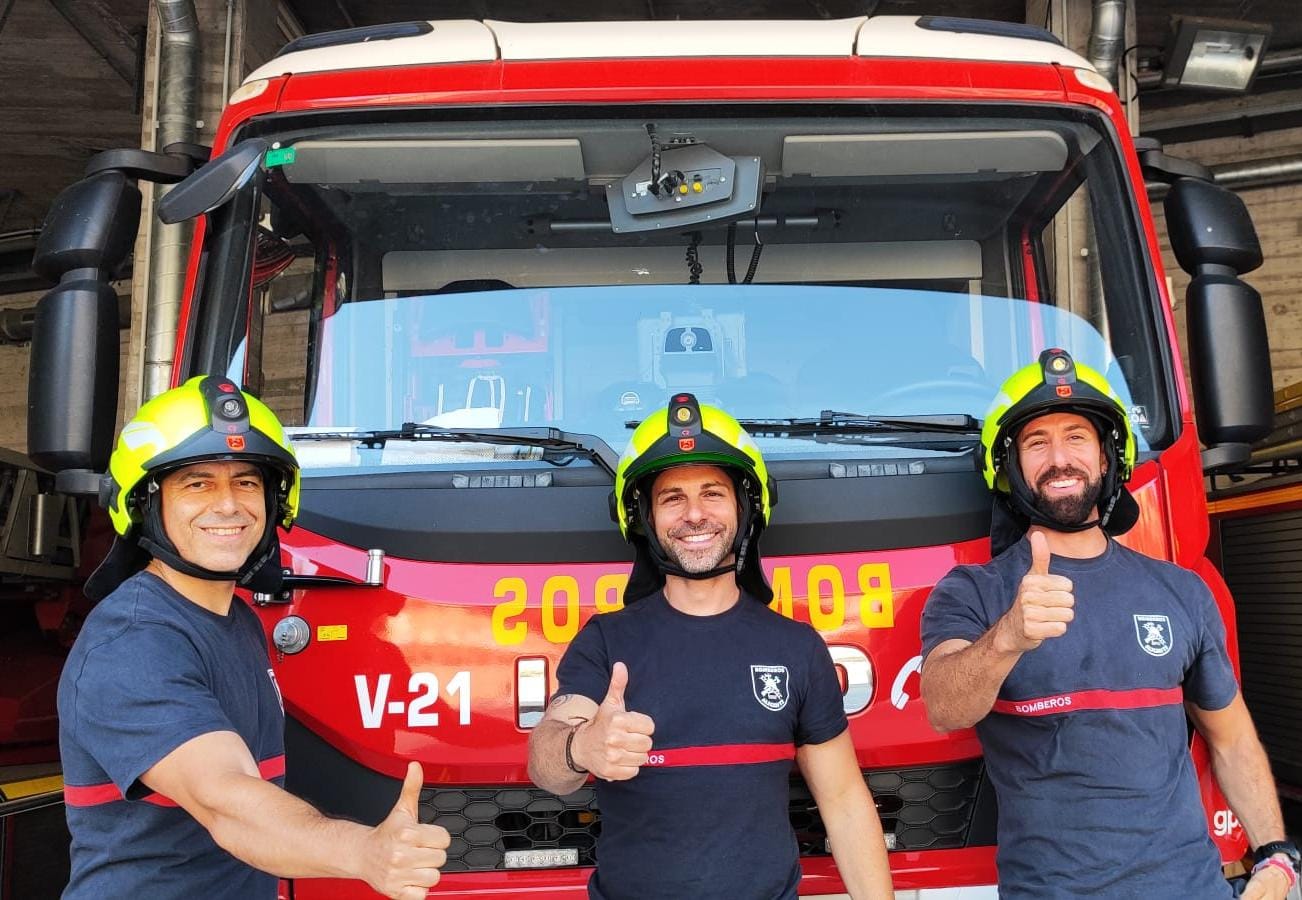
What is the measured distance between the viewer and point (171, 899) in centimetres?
187

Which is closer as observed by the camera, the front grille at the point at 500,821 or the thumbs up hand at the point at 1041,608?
the thumbs up hand at the point at 1041,608

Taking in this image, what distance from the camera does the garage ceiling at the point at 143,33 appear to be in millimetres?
8312

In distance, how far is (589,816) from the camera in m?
2.49

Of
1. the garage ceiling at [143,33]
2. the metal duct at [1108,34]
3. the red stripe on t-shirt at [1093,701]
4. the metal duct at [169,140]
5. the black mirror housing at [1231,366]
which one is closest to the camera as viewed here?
the red stripe on t-shirt at [1093,701]

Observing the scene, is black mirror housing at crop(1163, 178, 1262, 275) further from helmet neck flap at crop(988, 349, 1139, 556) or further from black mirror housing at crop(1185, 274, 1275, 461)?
helmet neck flap at crop(988, 349, 1139, 556)

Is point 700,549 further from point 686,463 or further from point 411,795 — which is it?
point 411,795

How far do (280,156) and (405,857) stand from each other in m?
1.97

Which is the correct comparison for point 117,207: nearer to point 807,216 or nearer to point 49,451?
point 49,451

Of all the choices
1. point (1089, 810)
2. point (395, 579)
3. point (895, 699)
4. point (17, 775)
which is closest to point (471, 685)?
point (395, 579)

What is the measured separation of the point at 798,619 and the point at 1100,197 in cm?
133

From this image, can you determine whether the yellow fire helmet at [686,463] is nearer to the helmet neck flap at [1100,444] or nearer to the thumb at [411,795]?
the helmet neck flap at [1100,444]

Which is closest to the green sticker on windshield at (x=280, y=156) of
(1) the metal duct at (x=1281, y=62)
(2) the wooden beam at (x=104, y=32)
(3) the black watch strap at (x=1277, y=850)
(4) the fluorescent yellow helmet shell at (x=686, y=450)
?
(4) the fluorescent yellow helmet shell at (x=686, y=450)

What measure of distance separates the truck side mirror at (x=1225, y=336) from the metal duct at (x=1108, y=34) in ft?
14.8

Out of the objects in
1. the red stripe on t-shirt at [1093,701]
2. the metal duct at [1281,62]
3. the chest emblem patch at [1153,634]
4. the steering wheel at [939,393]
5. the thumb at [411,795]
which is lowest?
the thumb at [411,795]
